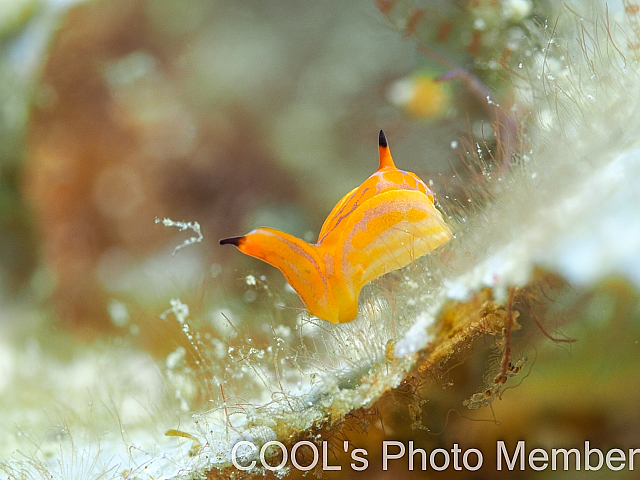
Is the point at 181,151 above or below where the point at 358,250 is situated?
above

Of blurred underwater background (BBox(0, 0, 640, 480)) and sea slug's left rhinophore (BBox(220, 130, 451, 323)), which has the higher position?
blurred underwater background (BBox(0, 0, 640, 480))

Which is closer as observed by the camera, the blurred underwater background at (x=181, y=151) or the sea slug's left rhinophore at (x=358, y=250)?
the sea slug's left rhinophore at (x=358, y=250)

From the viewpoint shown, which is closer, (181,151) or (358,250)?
(358,250)

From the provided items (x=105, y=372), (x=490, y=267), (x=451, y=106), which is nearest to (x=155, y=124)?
(x=105, y=372)

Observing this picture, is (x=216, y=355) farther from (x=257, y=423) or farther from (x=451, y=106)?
(x=451, y=106)

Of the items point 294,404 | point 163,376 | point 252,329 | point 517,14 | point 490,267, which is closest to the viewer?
point 490,267

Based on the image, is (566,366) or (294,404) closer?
(566,366)

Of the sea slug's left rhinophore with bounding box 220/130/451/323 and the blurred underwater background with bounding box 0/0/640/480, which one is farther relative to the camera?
Result: the blurred underwater background with bounding box 0/0/640/480

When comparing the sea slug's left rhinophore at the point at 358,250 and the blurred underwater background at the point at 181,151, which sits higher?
the blurred underwater background at the point at 181,151
